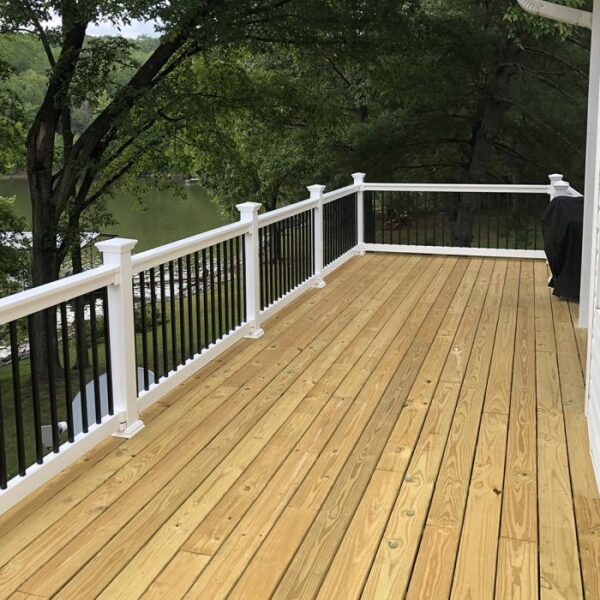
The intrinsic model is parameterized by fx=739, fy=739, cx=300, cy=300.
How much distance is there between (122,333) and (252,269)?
1.92 m

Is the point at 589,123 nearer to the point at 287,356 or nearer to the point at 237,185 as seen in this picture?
the point at 287,356

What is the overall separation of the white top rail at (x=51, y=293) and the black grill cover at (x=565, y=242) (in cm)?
391

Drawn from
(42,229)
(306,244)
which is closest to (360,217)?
(306,244)

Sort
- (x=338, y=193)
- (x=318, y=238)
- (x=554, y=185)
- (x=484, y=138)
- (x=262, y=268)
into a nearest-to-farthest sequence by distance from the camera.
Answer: (x=262, y=268) < (x=318, y=238) < (x=554, y=185) < (x=338, y=193) < (x=484, y=138)

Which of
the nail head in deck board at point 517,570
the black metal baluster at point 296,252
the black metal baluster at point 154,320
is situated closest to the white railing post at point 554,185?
the black metal baluster at point 296,252

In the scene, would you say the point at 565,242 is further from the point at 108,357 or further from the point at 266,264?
the point at 108,357

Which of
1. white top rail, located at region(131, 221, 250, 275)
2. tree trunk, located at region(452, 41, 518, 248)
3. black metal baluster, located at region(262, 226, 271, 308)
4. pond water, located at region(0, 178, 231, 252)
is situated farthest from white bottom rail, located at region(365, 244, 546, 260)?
pond water, located at region(0, 178, 231, 252)

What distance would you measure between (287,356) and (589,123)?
2.58 metres

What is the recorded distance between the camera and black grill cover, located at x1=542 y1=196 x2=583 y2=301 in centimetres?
596

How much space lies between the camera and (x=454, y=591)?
235 cm

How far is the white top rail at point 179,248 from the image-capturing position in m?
3.78

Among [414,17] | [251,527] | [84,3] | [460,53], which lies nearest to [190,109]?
[84,3]

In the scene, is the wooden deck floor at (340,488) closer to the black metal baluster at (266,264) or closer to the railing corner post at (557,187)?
the black metal baluster at (266,264)

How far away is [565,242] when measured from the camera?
601 cm
